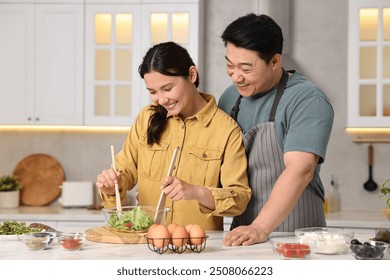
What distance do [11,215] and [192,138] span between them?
2657mm

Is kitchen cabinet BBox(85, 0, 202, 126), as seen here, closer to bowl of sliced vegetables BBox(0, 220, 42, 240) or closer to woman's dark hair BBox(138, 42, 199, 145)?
woman's dark hair BBox(138, 42, 199, 145)

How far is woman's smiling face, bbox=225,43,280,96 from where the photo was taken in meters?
3.11

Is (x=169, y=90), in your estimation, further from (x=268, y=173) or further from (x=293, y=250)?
(x=293, y=250)

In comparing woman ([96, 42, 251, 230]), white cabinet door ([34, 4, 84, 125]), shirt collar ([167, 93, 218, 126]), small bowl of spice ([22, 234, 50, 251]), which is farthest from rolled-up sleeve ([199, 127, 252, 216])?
white cabinet door ([34, 4, 84, 125])

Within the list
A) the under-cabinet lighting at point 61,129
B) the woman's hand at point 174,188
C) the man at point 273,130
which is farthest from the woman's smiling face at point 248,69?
the under-cabinet lighting at point 61,129

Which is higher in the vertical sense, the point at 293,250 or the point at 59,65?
the point at 59,65

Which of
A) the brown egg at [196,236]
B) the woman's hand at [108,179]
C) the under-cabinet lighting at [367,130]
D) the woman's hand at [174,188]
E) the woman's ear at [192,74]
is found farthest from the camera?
the under-cabinet lighting at [367,130]

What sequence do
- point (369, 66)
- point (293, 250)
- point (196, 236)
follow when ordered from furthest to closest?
point (369, 66)
point (196, 236)
point (293, 250)

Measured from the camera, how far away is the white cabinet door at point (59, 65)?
5.81m

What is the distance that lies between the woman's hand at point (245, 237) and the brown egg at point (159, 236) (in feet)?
0.96

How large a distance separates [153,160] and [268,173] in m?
0.50

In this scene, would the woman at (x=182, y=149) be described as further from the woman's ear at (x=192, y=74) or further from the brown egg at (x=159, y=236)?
the brown egg at (x=159, y=236)

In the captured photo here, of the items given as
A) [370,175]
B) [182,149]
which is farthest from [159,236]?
[370,175]

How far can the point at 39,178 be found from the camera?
619 centimetres
